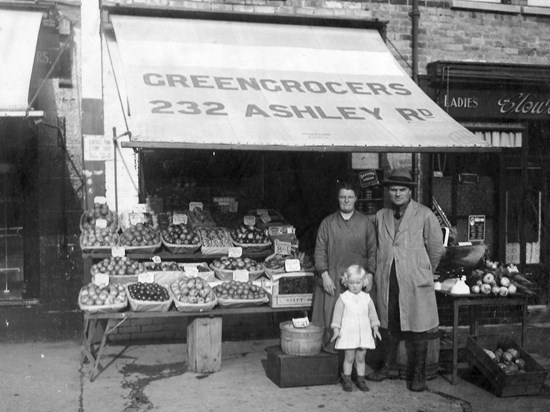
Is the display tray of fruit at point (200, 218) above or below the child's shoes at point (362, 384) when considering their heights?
above

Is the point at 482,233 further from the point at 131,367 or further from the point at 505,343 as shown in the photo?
the point at 131,367

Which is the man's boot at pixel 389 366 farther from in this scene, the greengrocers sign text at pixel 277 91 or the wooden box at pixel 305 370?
the greengrocers sign text at pixel 277 91

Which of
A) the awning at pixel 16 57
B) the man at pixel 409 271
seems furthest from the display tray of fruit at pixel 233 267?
the awning at pixel 16 57

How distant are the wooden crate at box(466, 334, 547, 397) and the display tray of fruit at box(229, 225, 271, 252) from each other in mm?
2854

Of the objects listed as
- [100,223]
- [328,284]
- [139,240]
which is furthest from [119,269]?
[328,284]

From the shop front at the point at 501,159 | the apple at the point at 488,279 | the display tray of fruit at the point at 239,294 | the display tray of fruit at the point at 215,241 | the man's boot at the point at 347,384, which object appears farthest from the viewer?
the shop front at the point at 501,159

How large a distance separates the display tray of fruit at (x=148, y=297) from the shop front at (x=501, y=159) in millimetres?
4519

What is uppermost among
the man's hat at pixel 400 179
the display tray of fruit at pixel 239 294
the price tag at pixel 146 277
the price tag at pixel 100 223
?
the man's hat at pixel 400 179

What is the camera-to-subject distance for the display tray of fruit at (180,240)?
8.26m

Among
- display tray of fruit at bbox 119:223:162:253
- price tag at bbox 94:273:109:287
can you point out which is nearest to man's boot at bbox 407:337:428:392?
display tray of fruit at bbox 119:223:162:253

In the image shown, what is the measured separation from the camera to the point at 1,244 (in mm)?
8805

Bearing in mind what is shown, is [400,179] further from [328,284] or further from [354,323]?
[354,323]

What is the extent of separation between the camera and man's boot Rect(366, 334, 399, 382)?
717 centimetres

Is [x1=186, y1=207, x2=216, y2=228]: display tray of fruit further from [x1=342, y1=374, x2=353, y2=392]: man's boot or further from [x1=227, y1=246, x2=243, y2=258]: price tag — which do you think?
[x1=342, y1=374, x2=353, y2=392]: man's boot
